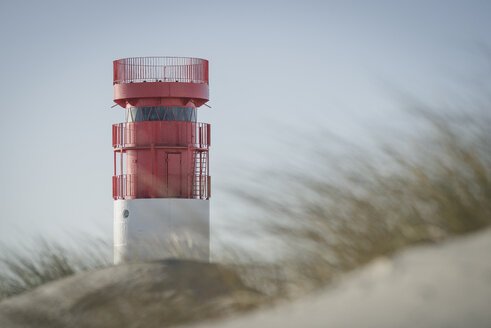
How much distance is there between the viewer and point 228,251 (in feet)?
14.3

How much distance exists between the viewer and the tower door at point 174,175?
54.7 feet

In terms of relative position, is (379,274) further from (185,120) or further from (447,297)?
(185,120)

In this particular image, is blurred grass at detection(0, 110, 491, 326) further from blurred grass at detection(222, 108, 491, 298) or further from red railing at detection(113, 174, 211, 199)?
red railing at detection(113, 174, 211, 199)

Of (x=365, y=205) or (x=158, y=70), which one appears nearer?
(x=365, y=205)

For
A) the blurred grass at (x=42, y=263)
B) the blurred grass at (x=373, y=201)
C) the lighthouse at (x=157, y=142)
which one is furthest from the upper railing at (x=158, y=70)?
the blurred grass at (x=373, y=201)

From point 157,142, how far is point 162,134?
20 cm

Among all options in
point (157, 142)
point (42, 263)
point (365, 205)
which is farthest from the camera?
point (157, 142)

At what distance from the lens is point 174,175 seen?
1675 cm

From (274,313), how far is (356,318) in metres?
0.51

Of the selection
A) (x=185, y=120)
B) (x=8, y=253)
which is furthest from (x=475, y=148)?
(x=185, y=120)

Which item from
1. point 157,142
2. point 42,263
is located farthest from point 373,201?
point 157,142

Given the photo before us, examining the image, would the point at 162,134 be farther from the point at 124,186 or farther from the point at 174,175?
the point at 124,186

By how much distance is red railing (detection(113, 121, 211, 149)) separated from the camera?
16656 mm

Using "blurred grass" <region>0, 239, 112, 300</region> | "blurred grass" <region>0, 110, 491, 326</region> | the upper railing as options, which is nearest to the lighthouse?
the upper railing
